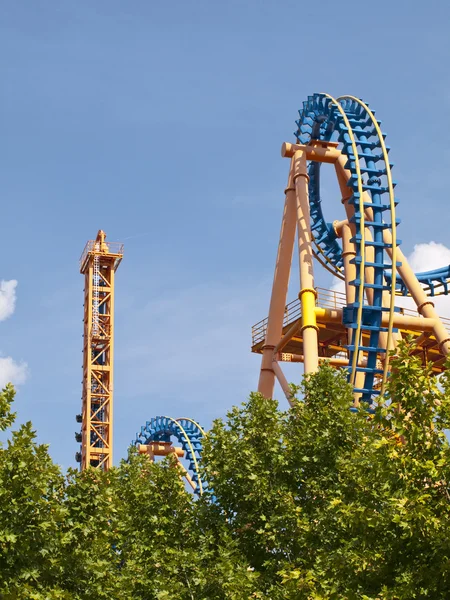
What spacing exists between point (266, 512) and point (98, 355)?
3738 centimetres

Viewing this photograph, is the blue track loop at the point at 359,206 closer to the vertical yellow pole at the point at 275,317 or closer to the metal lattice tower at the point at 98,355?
the vertical yellow pole at the point at 275,317

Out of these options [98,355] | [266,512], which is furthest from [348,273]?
[98,355]

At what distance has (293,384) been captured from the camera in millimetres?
22172

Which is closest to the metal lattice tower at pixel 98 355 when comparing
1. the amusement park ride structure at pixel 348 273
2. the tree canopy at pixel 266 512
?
the amusement park ride structure at pixel 348 273

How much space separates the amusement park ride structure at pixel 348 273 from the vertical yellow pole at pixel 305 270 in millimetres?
31

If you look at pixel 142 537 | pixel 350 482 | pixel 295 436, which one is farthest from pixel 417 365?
pixel 142 537

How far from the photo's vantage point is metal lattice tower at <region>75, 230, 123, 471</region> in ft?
184

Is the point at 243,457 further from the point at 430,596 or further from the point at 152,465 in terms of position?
the point at 430,596

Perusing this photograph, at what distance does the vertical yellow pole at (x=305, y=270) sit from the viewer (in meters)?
30.1

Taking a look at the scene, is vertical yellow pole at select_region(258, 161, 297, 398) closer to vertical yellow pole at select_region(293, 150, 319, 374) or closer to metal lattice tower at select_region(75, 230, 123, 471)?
vertical yellow pole at select_region(293, 150, 319, 374)

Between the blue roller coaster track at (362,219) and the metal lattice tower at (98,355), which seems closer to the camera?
the blue roller coaster track at (362,219)

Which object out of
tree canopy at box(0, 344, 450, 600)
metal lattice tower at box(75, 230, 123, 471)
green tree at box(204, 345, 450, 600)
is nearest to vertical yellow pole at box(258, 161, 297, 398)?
tree canopy at box(0, 344, 450, 600)

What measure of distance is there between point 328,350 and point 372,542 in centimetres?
2018

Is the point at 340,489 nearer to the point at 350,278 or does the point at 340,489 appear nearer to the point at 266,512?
the point at 266,512
